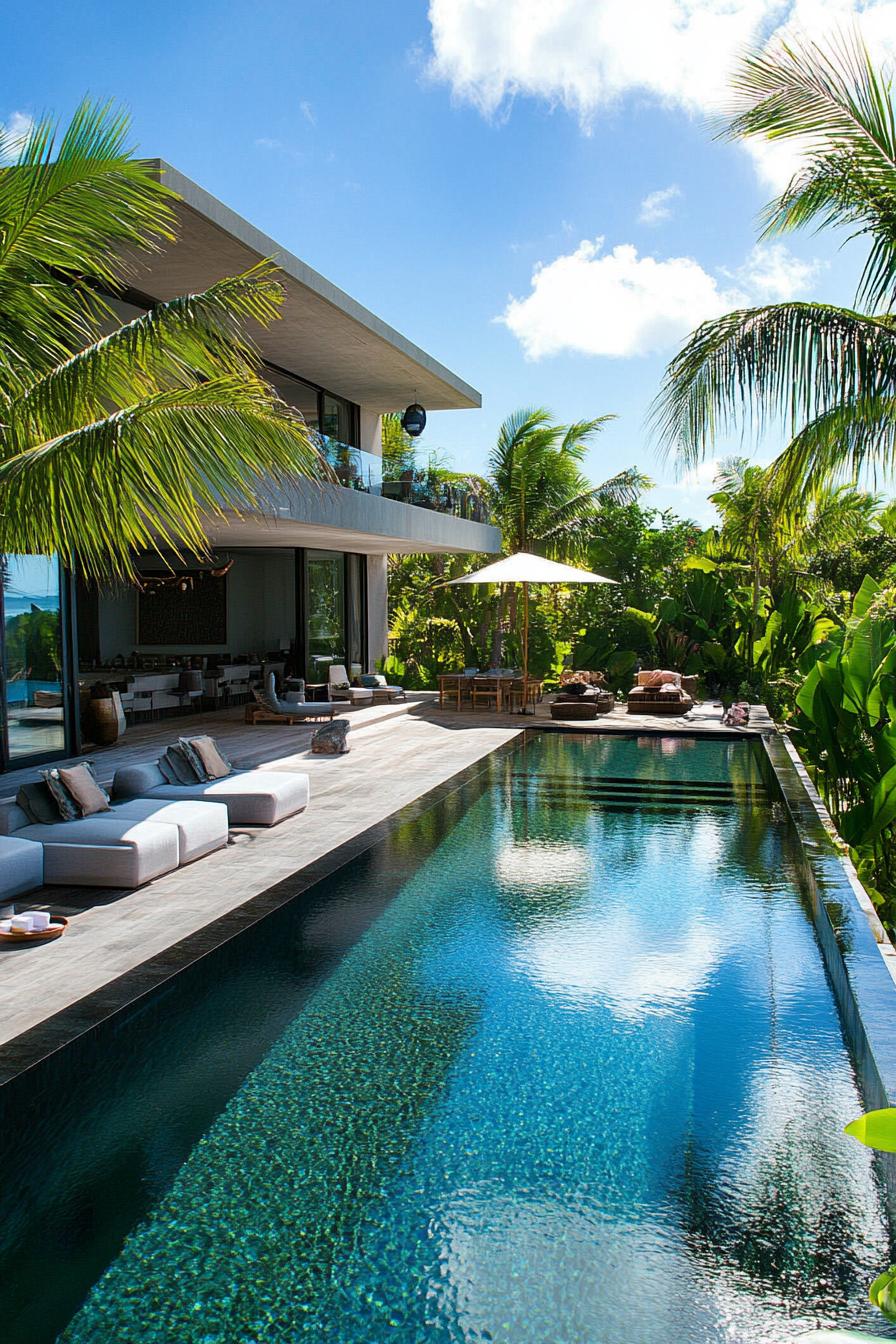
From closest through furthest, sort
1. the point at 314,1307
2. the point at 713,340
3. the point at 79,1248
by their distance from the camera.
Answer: the point at 314,1307
the point at 79,1248
the point at 713,340

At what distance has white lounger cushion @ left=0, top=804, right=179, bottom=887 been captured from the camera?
7516mm

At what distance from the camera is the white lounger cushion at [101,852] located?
7.52 meters

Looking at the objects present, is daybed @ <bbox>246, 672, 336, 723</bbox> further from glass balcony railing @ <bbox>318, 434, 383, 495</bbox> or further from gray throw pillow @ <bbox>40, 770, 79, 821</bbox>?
gray throw pillow @ <bbox>40, 770, 79, 821</bbox>

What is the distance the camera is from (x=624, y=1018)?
5.71 metres

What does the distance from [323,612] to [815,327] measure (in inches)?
605

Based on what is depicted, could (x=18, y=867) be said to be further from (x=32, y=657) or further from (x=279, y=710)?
(x=279, y=710)

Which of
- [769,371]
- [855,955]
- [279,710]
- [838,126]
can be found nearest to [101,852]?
[855,955]

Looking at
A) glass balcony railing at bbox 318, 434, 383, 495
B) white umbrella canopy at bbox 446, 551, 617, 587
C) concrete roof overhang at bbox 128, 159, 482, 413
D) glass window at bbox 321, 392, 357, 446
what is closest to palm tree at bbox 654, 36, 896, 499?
concrete roof overhang at bbox 128, 159, 482, 413

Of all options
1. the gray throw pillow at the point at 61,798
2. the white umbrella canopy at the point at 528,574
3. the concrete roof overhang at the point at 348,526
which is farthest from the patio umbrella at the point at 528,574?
the gray throw pillow at the point at 61,798

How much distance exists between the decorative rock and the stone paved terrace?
0.62ft

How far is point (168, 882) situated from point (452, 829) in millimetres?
3011

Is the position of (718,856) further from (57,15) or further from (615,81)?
(57,15)

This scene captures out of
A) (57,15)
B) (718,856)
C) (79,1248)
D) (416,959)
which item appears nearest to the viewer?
(79,1248)

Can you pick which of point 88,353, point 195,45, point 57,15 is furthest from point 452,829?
point 57,15
